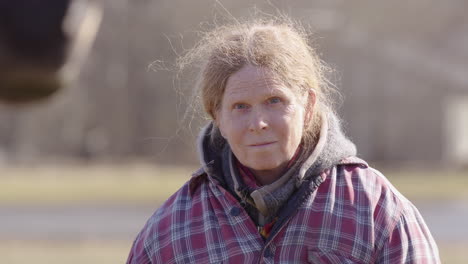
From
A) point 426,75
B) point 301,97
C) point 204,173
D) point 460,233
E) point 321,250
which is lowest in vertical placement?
point 460,233

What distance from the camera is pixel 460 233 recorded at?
14469 millimetres

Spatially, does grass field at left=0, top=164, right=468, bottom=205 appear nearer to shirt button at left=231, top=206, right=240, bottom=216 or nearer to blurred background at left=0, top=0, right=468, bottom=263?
blurred background at left=0, top=0, right=468, bottom=263

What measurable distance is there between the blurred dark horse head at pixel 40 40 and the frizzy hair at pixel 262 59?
128 cm

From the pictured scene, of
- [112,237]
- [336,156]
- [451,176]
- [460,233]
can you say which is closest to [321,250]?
[336,156]

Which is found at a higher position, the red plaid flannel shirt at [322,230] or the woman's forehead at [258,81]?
the woman's forehead at [258,81]

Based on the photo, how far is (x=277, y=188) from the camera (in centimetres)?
263

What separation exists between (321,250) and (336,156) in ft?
0.91

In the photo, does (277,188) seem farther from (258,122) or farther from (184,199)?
(184,199)

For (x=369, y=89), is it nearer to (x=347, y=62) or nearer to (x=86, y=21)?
(x=347, y=62)

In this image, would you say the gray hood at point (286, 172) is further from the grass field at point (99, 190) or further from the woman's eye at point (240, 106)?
the grass field at point (99, 190)

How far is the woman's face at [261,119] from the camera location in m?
2.61

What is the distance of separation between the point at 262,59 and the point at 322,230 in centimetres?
49

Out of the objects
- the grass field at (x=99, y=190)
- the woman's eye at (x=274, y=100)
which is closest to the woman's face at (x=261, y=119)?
the woman's eye at (x=274, y=100)

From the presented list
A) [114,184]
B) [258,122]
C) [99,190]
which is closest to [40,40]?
[258,122]
